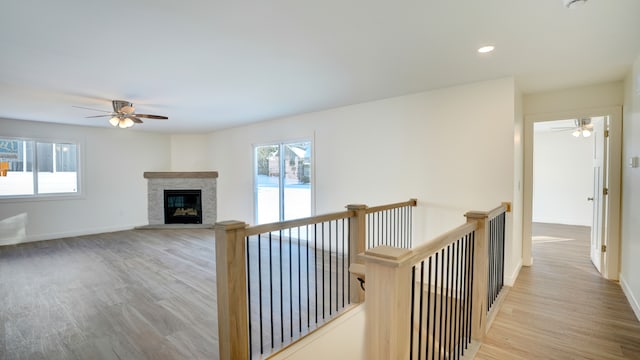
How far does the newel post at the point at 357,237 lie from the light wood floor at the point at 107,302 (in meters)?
1.38

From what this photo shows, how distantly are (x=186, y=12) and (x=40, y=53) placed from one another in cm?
165

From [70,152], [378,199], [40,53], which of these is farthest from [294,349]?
[70,152]

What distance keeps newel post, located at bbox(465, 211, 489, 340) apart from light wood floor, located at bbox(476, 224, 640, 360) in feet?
0.43

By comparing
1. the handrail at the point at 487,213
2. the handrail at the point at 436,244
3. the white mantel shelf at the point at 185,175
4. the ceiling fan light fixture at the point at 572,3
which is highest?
the ceiling fan light fixture at the point at 572,3

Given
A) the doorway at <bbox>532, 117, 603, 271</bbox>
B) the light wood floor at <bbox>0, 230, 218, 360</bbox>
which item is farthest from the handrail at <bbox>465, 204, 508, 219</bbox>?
the doorway at <bbox>532, 117, 603, 271</bbox>

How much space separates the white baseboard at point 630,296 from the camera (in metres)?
2.60

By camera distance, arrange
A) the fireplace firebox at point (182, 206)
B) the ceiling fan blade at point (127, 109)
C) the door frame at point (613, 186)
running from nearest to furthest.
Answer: the door frame at point (613, 186) < the ceiling fan blade at point (127, 109) < the fireplace firebox at point (182, 206)

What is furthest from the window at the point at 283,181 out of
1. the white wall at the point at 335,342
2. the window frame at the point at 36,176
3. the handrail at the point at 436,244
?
the window frame at the point at 36,176

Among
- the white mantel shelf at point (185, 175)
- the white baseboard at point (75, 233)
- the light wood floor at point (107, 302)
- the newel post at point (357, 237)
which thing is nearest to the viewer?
the light wood floor at point (107, 302)

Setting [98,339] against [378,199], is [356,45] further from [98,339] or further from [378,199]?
[98,339]

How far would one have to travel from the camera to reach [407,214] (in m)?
3.91

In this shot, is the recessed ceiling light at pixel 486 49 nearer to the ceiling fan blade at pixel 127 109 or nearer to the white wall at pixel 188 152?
the ceiling fan blade at pixel 127 109

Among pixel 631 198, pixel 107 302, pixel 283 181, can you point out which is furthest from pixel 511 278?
pixel 107 302

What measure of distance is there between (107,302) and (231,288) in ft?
7.58
